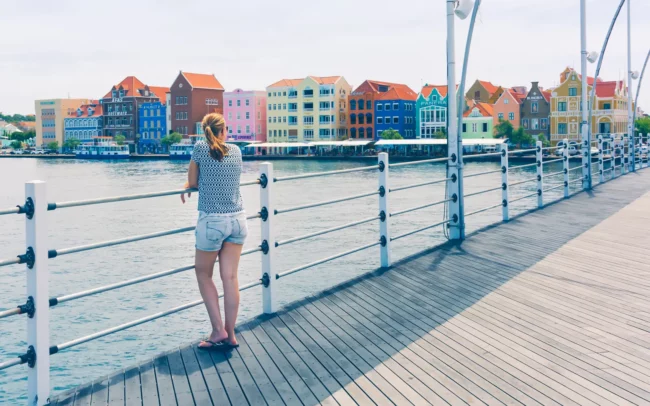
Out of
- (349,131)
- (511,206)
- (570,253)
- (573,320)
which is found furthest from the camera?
(349,131)

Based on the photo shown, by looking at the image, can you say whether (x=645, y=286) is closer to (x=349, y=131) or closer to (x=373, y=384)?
(x=373, y=384)

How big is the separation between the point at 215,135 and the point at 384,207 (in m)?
3.24

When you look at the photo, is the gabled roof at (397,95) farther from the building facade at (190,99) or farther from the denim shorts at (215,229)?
the denim shorts at (215,229)

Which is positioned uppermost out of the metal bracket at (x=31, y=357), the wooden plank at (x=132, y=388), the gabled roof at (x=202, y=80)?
the gabled roof at (x=202, y=80)

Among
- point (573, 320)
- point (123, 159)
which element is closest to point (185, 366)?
point (573, 320)

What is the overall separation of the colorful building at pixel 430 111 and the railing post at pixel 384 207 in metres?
93.6

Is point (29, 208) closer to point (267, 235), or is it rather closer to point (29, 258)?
point (29, 258)

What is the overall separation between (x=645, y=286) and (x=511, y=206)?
83.8 ft

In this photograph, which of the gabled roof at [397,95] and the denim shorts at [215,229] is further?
the gabled roof at [397,95]

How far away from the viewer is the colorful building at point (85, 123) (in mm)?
150250

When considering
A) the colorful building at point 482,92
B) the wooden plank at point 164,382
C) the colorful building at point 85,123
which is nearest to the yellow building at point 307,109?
the colorful building at point 482,92

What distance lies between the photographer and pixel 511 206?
32.3 m

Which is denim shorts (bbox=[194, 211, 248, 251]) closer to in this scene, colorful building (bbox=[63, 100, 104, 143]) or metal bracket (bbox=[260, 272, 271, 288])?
metal bracket (bbox=[260, 272, 271, 288])

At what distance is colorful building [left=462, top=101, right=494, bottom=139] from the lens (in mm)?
96500
